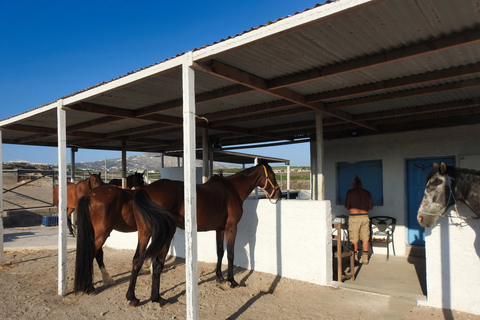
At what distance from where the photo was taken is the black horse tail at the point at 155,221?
4207 mm

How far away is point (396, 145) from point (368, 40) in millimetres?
4780

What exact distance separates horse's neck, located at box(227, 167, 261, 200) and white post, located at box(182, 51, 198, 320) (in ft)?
8.14

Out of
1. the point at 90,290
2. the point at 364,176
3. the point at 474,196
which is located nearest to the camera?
the point at 474,196

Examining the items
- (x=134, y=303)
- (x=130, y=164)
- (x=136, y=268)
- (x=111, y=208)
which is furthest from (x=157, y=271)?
(x=130, y=164)

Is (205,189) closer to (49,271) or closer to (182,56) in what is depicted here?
(182,56)

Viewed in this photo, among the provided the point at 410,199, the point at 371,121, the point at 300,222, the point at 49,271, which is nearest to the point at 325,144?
the point at 371,121

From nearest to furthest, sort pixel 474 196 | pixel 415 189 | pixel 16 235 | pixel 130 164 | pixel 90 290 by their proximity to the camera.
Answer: pixel 474 196 < pixel 90 290 < pixel 415 189 < pixel 16 235 < pixel 130 164

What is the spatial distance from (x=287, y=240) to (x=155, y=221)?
2277mm

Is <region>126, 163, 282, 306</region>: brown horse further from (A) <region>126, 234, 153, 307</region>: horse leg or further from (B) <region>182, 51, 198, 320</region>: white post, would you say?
(B) <region>182, 51, 198, 320</region>: white post

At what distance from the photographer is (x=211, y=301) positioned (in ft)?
14.7

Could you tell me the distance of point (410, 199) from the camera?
722 centimetres

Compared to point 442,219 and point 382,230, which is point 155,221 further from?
point 382,230

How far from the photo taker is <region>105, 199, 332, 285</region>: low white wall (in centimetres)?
503

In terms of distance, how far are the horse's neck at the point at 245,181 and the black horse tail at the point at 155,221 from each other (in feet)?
5.51
